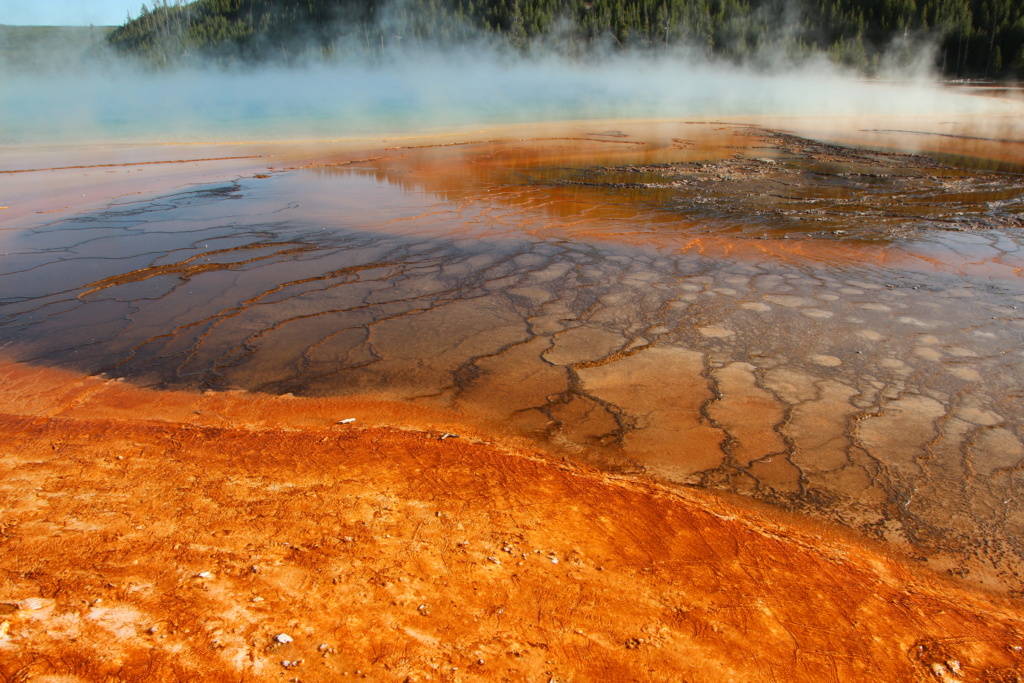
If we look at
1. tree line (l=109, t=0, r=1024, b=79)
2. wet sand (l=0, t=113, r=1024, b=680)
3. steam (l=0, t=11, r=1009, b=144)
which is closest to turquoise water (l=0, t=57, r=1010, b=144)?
steam (l=0, t=11, r=1009, b=144)

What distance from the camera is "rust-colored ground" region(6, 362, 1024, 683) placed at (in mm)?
1738

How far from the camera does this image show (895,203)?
8.35 meters

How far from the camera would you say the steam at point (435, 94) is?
23.2 m

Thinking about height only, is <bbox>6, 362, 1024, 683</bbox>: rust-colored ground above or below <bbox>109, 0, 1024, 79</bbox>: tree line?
below

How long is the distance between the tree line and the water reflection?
137 feet

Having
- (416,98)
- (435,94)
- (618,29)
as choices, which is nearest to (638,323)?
(416,98)

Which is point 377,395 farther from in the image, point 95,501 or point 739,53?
point 739,53

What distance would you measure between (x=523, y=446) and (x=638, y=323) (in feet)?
6.11

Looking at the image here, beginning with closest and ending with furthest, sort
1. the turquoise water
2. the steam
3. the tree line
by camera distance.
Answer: the turquoise water
the steam
the tree line

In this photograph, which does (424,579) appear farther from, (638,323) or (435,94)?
(435,94)

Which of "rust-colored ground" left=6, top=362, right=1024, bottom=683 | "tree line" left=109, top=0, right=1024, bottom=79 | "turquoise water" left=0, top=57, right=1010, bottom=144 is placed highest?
"tree line" left=109, top=0, right=1024, bottom=79

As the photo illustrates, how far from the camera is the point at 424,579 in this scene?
204 centimetres

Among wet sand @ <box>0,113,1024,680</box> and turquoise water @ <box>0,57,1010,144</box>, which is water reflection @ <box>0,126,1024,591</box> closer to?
wet sand @ <box>0,113,1024,680</box>

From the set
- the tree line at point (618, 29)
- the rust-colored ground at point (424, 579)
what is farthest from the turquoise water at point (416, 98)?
the rust-colored ground at point (424, 579)
